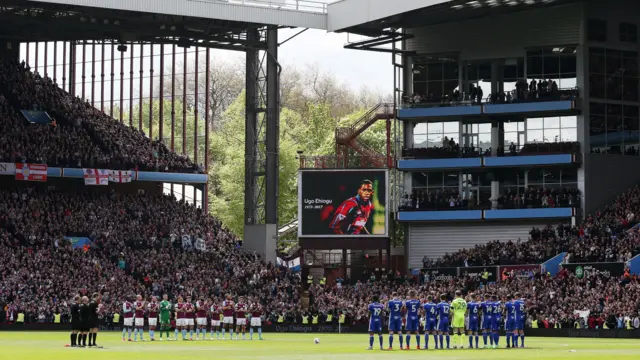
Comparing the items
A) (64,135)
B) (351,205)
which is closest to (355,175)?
(351,205)

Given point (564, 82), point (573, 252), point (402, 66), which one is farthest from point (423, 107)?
point (573, 252)

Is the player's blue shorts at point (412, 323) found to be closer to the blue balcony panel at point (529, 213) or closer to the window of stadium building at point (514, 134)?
the blue balcony panel at point (529, 213)

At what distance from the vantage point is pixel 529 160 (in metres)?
84.0

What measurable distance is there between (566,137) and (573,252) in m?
12.7

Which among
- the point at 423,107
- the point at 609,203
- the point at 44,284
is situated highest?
the point at 423,107

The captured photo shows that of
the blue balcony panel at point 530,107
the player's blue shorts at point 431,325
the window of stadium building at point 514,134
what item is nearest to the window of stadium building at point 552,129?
the window of stadium building at point 514,134

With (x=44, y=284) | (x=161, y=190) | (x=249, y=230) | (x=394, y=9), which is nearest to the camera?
(x=44, y=284)

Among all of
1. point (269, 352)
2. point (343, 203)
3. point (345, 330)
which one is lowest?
point (345, 330)

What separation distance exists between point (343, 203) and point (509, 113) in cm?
1317

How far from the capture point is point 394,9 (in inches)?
3184

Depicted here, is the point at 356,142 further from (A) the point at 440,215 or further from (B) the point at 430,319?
(B) the point at 430,319

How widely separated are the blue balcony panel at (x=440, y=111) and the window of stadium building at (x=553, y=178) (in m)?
5.63

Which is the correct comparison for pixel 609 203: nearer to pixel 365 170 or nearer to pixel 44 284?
pixel 365 170

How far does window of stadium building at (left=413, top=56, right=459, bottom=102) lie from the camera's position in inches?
3504
